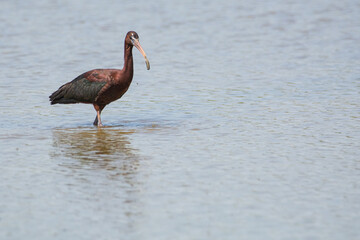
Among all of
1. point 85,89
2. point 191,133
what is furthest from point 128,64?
point 191,133

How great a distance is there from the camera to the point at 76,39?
21.3 metres

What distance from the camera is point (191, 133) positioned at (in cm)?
1120

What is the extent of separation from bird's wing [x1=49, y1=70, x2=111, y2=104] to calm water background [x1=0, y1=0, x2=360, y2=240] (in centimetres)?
40

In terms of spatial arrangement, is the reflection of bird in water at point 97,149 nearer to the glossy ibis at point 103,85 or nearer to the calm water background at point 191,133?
the calm water background at point 191,133

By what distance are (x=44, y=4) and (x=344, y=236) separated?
22.2 m

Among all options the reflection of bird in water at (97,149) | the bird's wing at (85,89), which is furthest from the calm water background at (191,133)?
the bird's wing at (85,89)

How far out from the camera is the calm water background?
7.22 meters

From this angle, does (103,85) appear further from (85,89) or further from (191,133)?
(191,133)

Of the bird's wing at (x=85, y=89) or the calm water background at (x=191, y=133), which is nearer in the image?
the calm water background at (x=191, y=133)

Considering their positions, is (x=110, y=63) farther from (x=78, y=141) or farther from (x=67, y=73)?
(x=78, y=141)

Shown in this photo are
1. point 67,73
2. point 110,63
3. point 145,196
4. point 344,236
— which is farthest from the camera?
point 110,63

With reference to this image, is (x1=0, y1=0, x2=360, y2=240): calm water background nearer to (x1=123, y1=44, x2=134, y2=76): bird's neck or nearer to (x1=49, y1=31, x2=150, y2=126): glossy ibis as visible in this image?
(x1=49, y1=31, x2=150, y2=126): glossy ibis

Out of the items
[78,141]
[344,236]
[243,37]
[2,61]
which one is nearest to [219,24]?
[243,37]

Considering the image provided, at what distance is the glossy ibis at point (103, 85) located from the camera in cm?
1194
